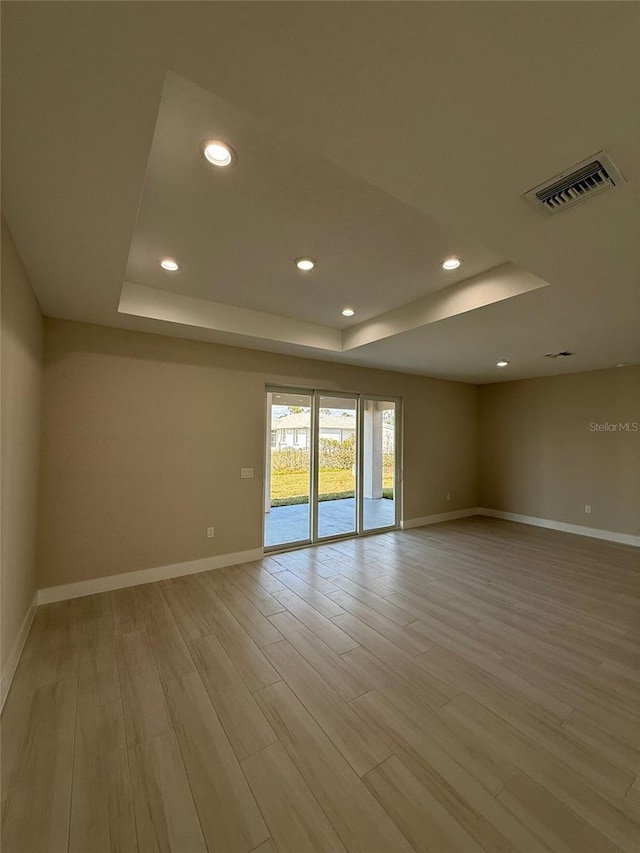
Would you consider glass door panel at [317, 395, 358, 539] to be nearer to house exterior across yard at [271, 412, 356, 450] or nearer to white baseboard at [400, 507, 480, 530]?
house exterior across yard at [271, 412, 356, 450]

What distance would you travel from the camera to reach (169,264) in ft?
9.00

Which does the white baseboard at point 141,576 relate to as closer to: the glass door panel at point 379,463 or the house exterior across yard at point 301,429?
the house exterior across yard at point 301,429

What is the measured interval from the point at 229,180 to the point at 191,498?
317 cm

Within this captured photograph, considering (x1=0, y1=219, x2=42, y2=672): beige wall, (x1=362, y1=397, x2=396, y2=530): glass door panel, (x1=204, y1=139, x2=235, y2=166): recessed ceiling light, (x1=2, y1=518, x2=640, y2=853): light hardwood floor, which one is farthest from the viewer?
(x1=362, y1=397, x2=396, y2=530): glass door panel

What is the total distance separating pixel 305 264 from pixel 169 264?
1108mm

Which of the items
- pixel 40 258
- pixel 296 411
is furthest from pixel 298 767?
pixel 296 411

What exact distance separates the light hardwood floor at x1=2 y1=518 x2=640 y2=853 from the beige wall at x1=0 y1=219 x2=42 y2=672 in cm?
46

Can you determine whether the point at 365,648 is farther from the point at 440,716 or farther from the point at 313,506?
the point at 313,506

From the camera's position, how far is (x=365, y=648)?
8.13 feet

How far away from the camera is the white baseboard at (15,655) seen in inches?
77.7

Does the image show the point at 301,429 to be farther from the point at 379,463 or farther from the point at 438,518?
the point at 438,518

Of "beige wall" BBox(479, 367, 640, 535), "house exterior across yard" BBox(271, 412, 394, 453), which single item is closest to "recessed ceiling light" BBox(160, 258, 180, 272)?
"house exterior across yard" BBox(271, 412, 394, 453)

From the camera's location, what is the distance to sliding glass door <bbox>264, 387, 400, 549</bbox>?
4.68m

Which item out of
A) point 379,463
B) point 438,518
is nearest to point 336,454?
point 379,463
